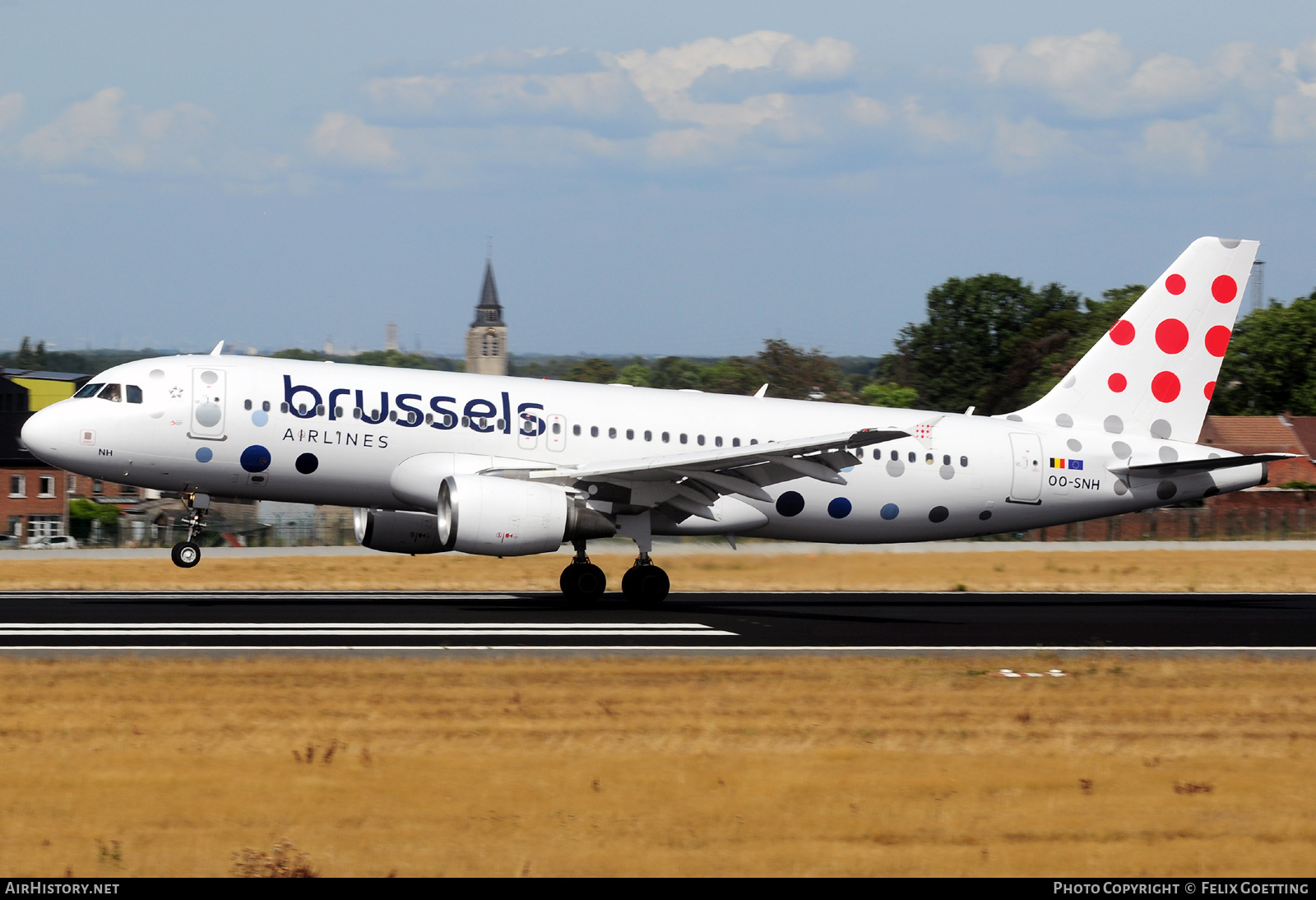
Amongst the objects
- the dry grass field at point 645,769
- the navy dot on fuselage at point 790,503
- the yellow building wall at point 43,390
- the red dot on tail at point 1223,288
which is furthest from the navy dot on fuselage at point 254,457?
the yellow building wall at point 43,390

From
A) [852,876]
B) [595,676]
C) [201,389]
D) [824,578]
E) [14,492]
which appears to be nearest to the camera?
[852,876]

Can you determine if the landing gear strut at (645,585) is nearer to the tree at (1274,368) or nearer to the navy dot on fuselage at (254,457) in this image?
the navy dot on fuselage at (254,457)

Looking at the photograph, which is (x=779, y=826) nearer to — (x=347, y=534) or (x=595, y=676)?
(x=595, y=676)

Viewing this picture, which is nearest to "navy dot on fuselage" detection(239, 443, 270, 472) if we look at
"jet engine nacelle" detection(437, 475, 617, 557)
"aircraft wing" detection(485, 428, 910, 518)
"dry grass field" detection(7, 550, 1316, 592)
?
"jet engine nacelle" detection(437, 475, 617, 557)

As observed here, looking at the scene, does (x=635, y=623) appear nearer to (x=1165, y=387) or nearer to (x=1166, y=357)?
(x=1165, y=387)

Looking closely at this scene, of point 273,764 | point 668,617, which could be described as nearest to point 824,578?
point 668,617

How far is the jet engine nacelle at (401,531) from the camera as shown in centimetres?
2695

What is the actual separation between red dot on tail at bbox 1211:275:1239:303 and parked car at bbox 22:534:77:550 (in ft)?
122

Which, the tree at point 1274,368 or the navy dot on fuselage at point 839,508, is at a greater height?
the tree at point 1274,368

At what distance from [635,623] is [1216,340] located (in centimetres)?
1550

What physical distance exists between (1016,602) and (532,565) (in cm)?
1222

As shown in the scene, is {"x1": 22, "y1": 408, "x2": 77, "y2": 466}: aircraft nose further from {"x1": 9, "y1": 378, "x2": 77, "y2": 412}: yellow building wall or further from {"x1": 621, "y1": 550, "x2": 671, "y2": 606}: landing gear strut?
{"x1": 9, "y1": 378, "x2": 77, "y2": 412}: yellow building wall

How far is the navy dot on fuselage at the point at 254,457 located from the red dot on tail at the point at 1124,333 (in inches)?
707
